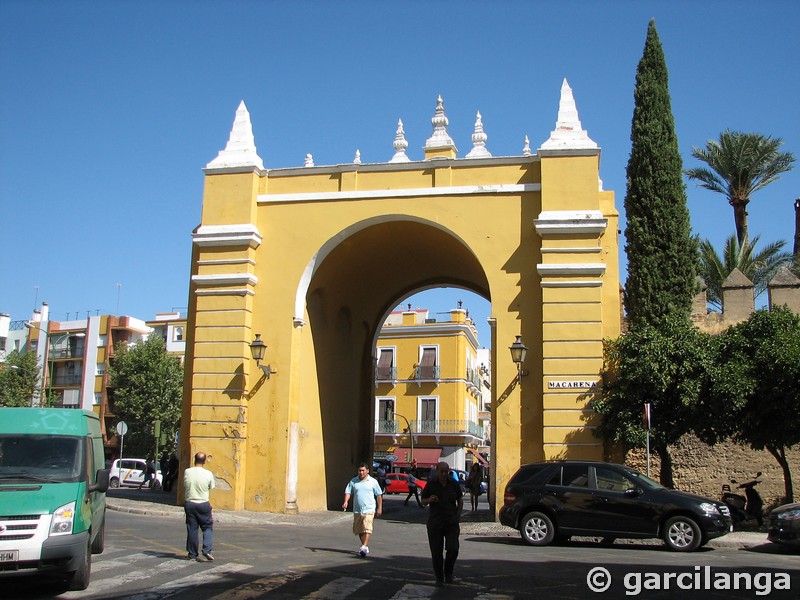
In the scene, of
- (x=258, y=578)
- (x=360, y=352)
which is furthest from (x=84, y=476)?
(x=360, y=352)

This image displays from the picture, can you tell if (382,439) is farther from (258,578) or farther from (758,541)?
(258,578)

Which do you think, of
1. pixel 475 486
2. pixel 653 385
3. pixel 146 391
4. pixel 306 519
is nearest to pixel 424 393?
pixel 146 391

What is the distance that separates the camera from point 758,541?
582 inches

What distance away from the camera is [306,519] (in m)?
18.8

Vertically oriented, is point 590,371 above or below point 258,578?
above

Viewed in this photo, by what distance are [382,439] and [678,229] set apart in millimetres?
33340

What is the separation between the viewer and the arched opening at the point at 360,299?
21625 millimetres

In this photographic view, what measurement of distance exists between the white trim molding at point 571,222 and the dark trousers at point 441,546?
33.6ft

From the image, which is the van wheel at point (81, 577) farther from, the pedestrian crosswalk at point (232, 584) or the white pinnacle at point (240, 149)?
the white pinnacle at point (240, 149)

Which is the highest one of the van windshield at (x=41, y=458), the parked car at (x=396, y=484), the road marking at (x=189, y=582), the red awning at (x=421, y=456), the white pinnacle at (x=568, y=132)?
the white pinnacle at (x=568, y=132)

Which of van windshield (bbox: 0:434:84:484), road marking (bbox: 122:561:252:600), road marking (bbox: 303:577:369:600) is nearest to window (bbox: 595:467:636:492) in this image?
road marking (bbox: 303:577:369:600)

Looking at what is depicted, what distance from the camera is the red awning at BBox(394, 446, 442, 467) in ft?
169

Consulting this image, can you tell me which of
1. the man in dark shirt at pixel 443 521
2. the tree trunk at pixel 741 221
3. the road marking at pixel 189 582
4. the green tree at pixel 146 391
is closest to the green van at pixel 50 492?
the road marking at pixel 189 582
